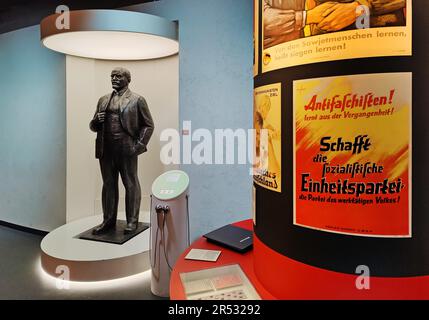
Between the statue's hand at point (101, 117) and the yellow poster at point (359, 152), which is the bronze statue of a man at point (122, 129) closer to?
the statue's hand at point (101, 117)

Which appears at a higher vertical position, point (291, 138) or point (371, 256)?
point (291, 138)

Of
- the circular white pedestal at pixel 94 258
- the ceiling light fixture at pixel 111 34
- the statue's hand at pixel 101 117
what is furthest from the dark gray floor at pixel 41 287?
the ceiling light fixture at pixel 111 34

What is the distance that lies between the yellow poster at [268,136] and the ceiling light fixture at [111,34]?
208 centimetres

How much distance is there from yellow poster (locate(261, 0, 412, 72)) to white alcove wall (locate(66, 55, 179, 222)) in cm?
299

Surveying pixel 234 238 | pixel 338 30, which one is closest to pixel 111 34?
pixel 234 238

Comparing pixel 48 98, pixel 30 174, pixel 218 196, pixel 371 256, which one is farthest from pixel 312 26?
pixel 30 174

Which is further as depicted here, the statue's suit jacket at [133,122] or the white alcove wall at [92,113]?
the white alcove wall at [92,113]

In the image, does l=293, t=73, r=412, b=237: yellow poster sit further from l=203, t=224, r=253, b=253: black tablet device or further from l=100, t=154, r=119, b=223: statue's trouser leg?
l=100, t=154, r=119, b=223: statue's trouser leg

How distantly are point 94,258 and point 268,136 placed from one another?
224cm

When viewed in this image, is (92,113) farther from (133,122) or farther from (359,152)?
(359,152)

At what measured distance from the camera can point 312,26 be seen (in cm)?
95

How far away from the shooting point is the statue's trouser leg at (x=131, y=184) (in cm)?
316
